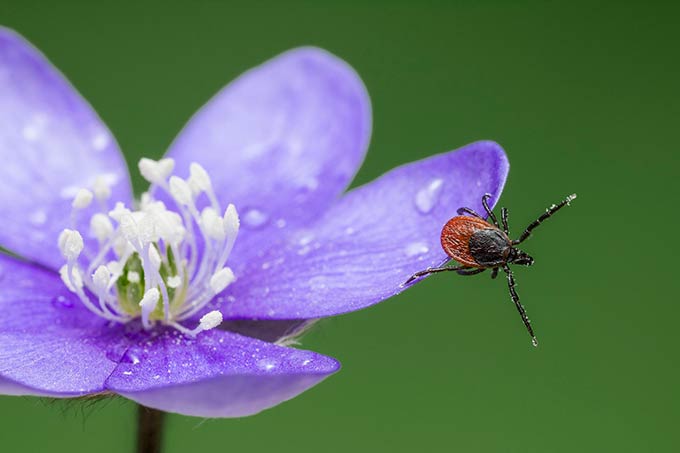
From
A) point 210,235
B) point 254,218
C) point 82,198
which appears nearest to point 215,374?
point 210,235

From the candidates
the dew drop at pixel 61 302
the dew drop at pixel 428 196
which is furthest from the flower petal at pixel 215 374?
the dew drop at pixel 428 196

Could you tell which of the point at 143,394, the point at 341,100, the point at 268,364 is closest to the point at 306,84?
the point at 341,100

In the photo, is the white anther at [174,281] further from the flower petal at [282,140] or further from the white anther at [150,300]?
the flower petal at [282,140]

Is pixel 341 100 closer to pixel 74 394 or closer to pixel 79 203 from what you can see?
pixel 79 203

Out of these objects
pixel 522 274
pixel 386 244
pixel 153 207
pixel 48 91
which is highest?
pixel 48 91

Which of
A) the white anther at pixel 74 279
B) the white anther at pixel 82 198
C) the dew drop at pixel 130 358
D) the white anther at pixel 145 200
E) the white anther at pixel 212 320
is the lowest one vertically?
the dew drop at pixel 130 358

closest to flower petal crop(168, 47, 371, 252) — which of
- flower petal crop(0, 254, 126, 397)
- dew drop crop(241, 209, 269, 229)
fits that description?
dew drop crop(241, 209, 269, 229)
